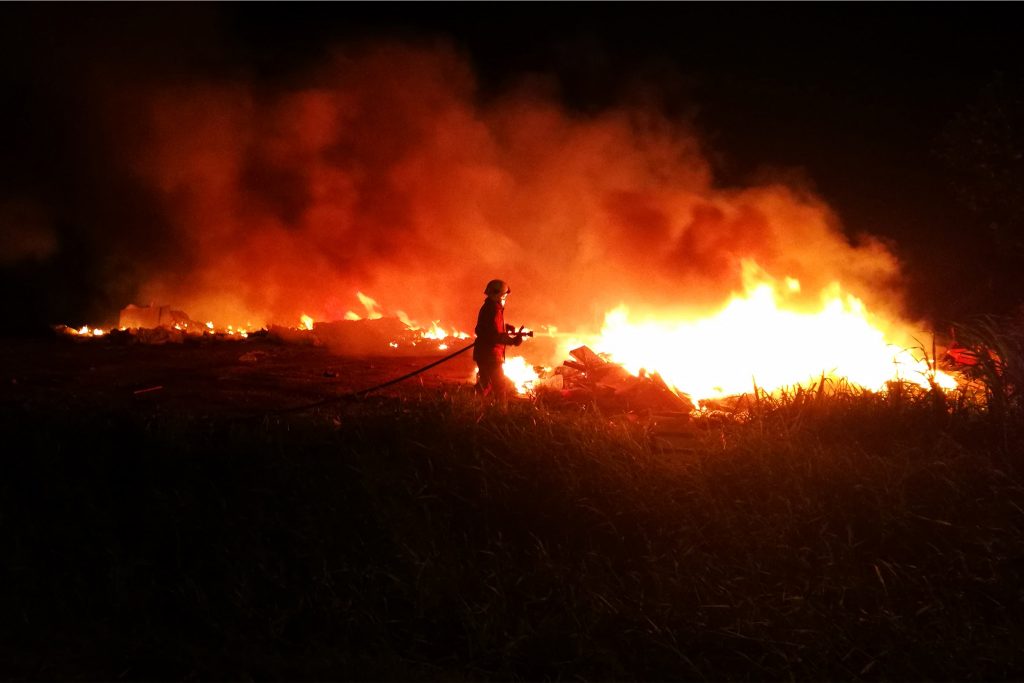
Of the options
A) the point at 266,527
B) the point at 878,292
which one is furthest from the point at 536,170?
the point at 266,527

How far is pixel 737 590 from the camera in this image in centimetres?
387

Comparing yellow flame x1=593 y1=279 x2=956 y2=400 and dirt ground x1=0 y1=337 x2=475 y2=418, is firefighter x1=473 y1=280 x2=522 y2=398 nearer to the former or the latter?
dirt ground x1=0 y1=337 x2=475 y2=418

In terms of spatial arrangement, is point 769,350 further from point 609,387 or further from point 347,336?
point 347,336

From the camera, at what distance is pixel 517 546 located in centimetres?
439

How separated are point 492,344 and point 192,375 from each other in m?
4.58

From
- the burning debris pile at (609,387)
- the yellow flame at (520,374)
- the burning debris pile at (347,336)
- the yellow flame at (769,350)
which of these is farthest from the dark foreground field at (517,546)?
the burning debris pile at (347,336)

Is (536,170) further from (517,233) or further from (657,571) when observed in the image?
(657,571)

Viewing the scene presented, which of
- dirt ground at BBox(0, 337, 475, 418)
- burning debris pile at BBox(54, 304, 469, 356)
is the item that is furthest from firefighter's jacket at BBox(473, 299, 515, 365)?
burning debris pile at BBox(54, 304, 469, 356)

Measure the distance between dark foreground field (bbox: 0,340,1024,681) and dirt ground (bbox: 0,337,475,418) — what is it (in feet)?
5.75

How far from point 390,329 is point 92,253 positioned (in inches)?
418

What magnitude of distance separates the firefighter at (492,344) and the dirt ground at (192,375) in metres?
1.22

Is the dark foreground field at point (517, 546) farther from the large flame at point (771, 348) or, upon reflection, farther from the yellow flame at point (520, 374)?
the yellow flame at point (520, 374)

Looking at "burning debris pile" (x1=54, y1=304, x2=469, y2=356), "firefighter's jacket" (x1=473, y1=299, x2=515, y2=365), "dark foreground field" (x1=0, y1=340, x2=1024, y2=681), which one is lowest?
"dark foreground field" (x1=0, y1=340, x2=1024, y2=681)

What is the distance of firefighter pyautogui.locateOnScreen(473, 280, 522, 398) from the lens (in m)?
8.18
